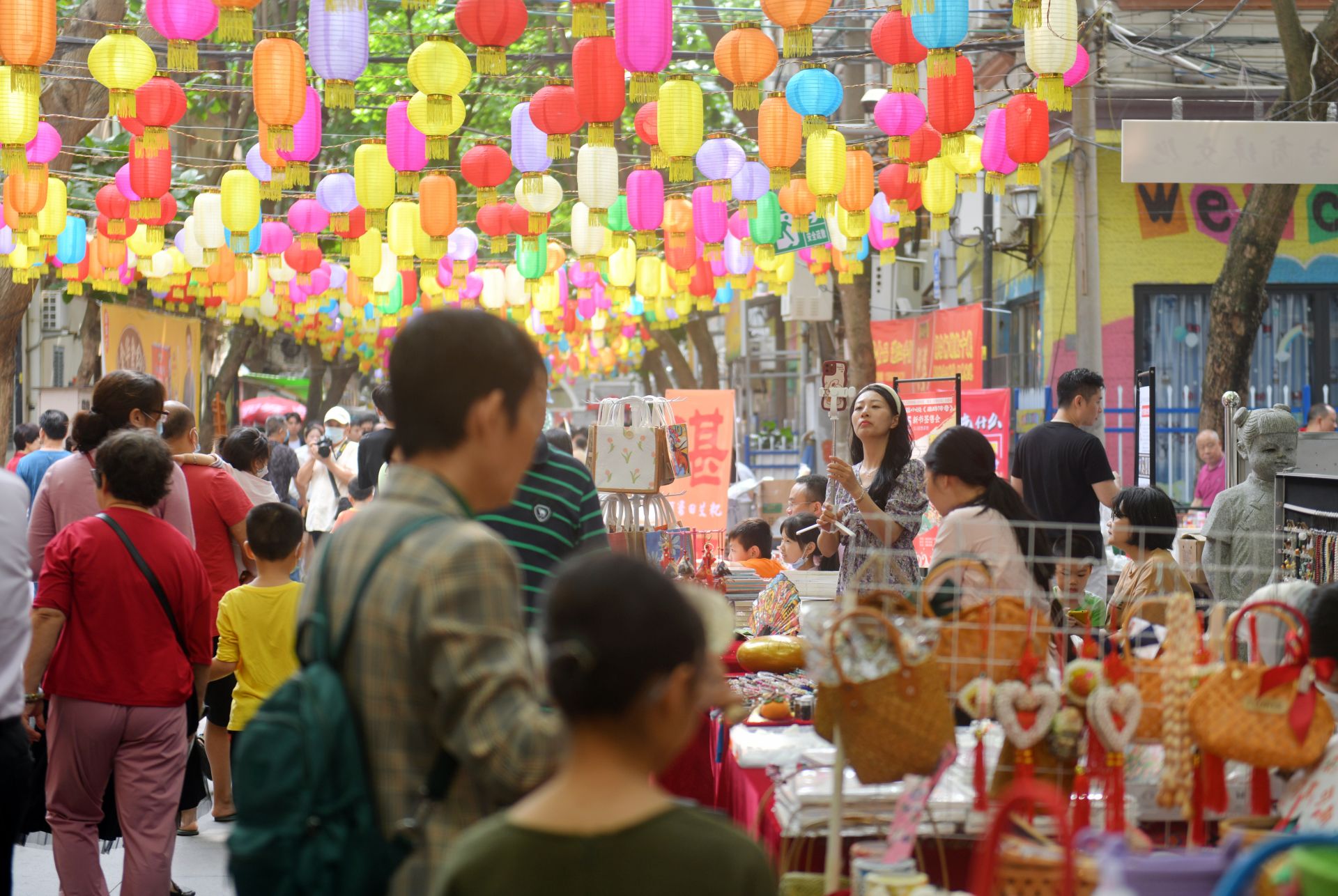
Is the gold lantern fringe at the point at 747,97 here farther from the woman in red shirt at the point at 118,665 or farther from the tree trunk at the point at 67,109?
the tree trunk at the point at 67,109

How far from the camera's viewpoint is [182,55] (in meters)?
7.04

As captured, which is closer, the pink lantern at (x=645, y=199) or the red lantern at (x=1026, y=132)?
the red lantern at (x=1026, y=132)

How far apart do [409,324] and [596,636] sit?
67 cm

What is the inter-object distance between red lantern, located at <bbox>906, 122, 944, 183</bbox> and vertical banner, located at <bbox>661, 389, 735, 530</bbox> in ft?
10.2

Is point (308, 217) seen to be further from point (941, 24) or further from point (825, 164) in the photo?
point (941, 24)

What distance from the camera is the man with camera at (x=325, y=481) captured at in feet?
40.4

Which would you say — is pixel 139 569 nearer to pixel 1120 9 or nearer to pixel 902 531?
pixel 902 531

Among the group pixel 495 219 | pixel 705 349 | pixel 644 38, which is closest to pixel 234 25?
pixel 644 38

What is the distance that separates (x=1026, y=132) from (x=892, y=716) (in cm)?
636

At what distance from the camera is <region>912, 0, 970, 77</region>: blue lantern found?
266 inches

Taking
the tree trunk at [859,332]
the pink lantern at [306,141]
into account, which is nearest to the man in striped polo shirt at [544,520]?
the pink lantern at [306,141]

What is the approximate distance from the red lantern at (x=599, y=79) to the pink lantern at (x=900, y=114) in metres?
1.83

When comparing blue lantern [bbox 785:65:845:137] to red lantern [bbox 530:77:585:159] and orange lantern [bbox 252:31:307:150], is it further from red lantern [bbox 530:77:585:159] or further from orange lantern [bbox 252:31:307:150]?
orange lantern [bbox 252:31:307:150]

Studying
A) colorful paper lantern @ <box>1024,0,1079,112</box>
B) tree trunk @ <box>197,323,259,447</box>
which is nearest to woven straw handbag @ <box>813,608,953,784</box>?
colorful paper lantern @ <box>1024,0,1079,112</box>
